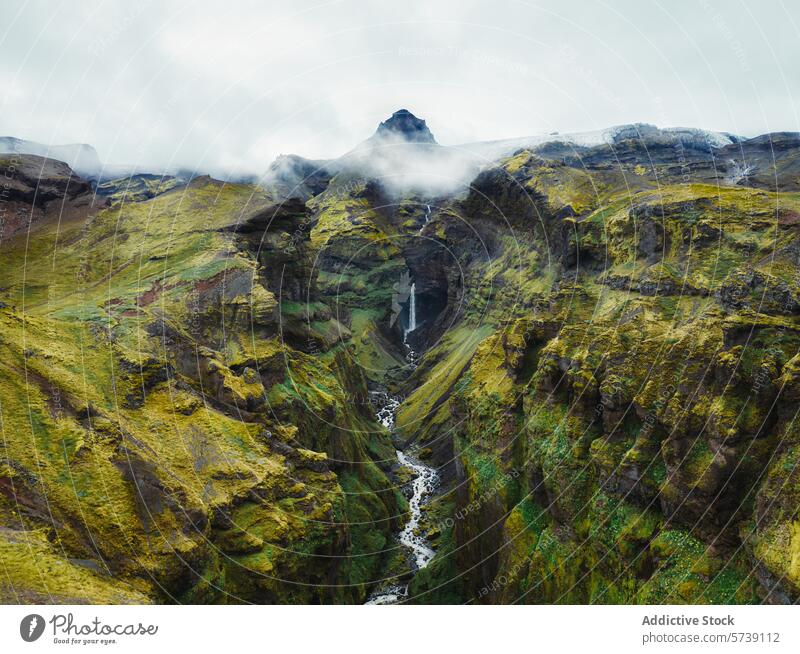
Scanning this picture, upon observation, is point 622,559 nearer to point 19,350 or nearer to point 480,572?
point 480,572

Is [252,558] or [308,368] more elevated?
[308,368]

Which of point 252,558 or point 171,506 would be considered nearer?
point 171,506

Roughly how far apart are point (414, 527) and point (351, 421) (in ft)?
43.5

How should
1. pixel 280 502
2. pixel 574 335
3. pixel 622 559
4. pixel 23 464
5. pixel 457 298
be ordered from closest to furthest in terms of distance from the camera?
1. pixel 23 464
2. pixel 622 559
3. pixel 280 502
4. pixel 574 335
5. pixel 457 298

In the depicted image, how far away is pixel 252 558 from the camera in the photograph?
25.5 m

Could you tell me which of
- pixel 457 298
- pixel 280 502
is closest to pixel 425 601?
pixel 280 502

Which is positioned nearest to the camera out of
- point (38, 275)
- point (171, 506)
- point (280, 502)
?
point (171, 506)

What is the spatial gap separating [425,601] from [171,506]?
83.3 ft
